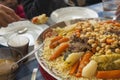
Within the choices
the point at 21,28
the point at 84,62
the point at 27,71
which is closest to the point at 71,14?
the point at 21,28

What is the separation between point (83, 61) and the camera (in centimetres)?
96

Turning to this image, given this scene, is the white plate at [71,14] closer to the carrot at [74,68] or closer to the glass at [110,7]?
the glass at [110,7]

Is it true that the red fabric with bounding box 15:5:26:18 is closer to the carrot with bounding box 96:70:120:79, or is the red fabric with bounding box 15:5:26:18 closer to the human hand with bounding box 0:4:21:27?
the human hand with bounding box 0:4:21:27

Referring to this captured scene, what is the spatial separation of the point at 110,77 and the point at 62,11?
810 mm

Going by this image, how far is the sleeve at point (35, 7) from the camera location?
209cm

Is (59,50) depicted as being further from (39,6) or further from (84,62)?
(39,6)

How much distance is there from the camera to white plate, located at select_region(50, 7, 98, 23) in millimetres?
1577

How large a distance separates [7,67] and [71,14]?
73cm

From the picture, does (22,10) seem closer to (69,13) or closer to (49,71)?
(69,13)

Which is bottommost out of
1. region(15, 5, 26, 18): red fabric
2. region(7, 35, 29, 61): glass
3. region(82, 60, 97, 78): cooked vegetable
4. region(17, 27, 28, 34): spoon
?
region(15, 5, 26, 18): red fabric

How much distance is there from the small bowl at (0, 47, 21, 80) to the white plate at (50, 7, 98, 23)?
1.68 feet

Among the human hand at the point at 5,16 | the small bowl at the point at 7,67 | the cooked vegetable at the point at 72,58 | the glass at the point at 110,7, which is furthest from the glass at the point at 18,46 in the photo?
the glass at the point at 110,7

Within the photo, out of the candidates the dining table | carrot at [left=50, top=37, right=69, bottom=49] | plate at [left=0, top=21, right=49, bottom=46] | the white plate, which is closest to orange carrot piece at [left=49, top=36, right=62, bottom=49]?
carrot at [left=50, top=37, right=69, bottom=49]

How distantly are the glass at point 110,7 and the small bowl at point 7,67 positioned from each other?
0.69 metres
